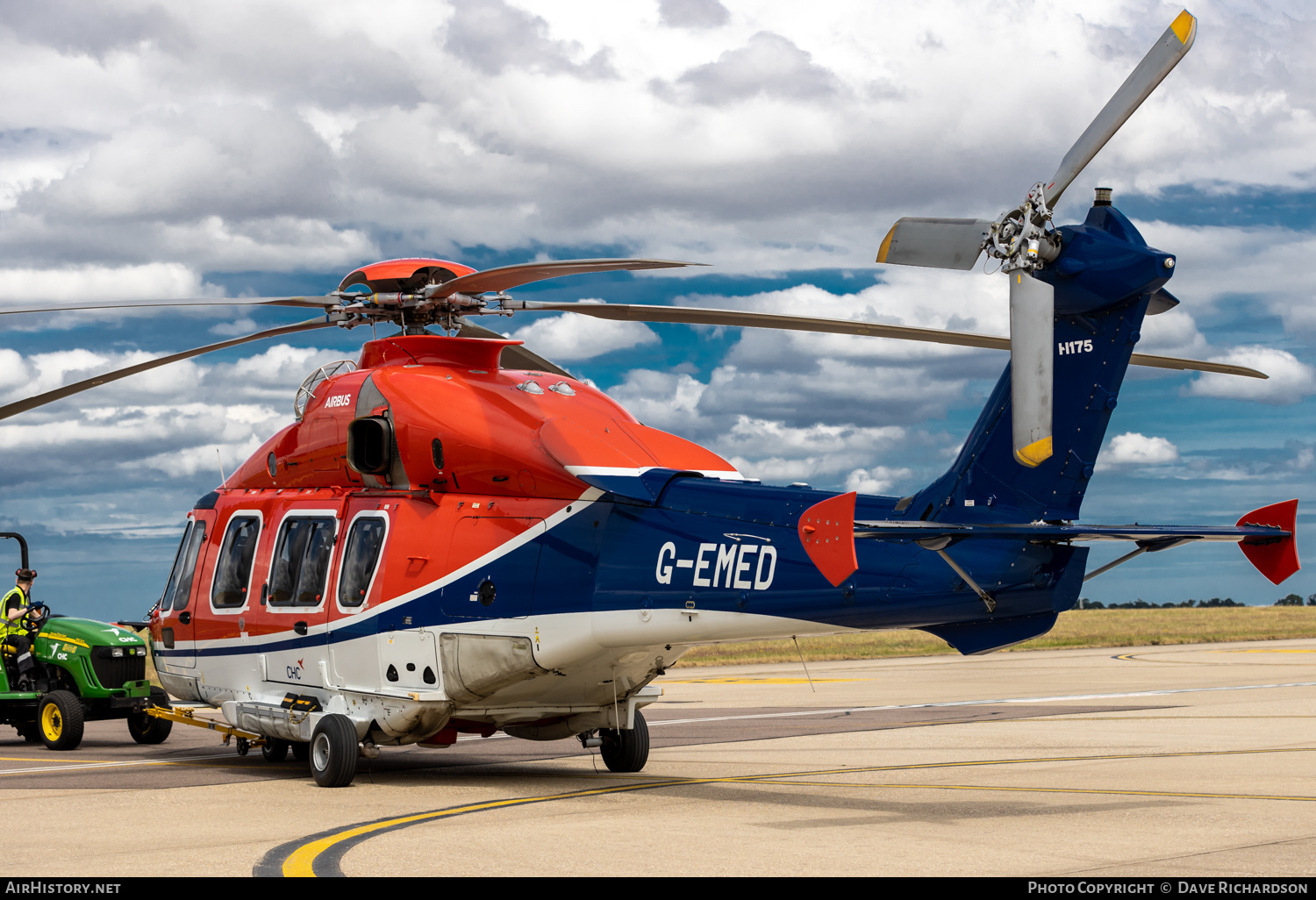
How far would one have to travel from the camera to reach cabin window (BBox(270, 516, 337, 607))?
1564 centimetres

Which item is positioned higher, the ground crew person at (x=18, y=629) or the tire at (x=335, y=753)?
the ground crew person at (x=18, y=629)

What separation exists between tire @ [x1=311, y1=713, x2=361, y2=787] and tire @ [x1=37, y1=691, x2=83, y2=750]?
683 cm

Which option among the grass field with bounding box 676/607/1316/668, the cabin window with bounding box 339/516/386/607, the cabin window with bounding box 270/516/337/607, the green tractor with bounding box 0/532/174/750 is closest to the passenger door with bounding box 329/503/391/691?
the cabin window with bounding box 339/516/386/607

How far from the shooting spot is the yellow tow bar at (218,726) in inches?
661

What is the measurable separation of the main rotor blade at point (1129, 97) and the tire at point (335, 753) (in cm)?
919

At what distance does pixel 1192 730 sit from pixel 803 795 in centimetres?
954

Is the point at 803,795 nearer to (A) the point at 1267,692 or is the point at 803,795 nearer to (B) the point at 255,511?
(B) the point at 255,511

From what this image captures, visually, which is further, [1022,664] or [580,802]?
[1022,664]

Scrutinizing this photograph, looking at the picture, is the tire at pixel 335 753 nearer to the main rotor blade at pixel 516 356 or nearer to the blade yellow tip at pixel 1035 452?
the main rotor blade at pixel 516 356

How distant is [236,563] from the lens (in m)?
17.0

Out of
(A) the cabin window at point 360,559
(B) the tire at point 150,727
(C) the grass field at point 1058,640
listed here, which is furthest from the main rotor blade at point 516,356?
(C) the grass field at point 1058,640

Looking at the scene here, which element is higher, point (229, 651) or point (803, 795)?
point (229, 651)
